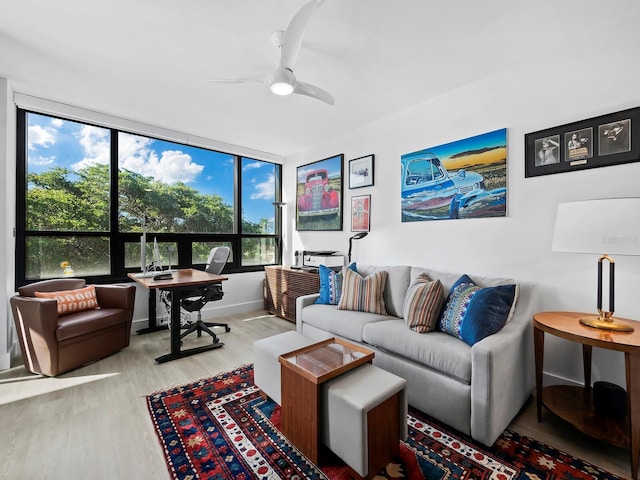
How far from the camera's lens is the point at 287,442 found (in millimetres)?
1642

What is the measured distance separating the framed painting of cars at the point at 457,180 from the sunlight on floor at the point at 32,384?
10.7ft

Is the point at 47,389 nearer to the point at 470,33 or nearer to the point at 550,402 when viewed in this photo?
the point at 550,402

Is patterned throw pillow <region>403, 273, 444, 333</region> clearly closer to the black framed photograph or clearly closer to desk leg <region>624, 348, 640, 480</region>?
desk leg <region>624, 348, 640, 480</region>

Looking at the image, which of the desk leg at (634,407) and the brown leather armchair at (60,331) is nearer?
the desk leg at (634,407)

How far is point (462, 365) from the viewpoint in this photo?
5.61ft

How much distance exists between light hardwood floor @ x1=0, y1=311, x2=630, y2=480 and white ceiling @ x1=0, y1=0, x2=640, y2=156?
8.43 ft

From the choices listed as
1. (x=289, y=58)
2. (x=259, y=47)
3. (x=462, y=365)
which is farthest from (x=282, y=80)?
(x=462, y=365)

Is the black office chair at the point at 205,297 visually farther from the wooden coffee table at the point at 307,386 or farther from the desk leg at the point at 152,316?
the wooden coffee table at the point at 307,386

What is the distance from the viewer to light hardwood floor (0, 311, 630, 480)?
1468 mm

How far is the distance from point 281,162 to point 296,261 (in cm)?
178

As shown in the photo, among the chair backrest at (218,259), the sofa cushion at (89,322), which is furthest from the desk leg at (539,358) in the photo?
the sofa cushion at (89,322)

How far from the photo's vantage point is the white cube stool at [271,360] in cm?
190

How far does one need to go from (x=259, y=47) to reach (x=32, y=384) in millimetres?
3143

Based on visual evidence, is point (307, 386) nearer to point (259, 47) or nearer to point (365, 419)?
point (365, 419)
